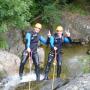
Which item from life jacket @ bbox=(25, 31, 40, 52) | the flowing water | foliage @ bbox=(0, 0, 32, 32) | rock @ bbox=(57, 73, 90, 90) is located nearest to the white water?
the flowing water

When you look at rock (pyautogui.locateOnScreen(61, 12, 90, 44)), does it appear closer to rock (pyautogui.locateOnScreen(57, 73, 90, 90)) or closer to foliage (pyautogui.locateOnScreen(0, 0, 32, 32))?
foliage (pyautogui.locateOnScreen(0, 0, 32, 32))

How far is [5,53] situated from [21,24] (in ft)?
4.90

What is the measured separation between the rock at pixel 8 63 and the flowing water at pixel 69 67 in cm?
31

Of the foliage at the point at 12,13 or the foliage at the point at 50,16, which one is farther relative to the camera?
the foliage at the point at 50,16

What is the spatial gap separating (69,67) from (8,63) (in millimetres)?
3036

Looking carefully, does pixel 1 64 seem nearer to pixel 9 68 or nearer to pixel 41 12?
pixel 9 68

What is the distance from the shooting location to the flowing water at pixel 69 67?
41.5 ft

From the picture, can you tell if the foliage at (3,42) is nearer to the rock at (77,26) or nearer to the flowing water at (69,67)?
the flowing water at (69,67)

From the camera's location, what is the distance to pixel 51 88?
428 inches

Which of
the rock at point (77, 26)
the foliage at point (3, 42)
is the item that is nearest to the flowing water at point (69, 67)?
the rock at point (77, 26)

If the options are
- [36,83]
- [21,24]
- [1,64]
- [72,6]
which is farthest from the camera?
[72,6]

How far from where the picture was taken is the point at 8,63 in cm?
1445

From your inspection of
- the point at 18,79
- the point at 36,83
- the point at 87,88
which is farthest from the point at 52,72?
the point at 87,88

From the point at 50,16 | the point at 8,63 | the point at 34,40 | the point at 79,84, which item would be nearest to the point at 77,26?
the point at 50,16
